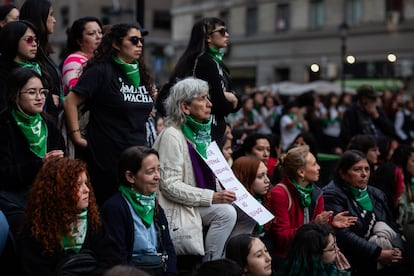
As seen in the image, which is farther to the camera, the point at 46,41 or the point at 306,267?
the point at 46,41

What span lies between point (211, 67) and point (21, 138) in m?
2.23

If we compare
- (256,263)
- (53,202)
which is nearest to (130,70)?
(53,202)

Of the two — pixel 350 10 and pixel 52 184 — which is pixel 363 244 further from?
pixel 350 10

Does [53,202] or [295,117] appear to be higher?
[295,117]

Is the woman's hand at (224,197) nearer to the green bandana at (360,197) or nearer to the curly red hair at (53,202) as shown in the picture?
the curly red hair at (53,202)

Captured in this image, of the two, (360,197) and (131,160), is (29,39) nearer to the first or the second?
(131,160)

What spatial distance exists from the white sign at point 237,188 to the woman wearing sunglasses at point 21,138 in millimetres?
1348

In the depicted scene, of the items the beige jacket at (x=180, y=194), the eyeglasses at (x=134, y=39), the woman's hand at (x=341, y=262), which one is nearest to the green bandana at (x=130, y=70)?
the eyeglasses at (x=134, y=39)

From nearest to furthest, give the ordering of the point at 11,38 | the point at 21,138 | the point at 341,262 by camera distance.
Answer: the point at 21,138 < the point at 11,38 < the point at 341,262

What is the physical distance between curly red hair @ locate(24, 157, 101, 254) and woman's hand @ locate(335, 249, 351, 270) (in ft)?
7.89

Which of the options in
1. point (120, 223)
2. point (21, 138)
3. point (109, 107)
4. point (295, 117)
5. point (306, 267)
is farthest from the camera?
point (295, 117)

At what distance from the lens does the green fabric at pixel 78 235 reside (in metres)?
5.14

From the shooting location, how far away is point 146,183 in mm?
5680

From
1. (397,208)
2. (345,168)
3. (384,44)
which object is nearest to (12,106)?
(345,168)
